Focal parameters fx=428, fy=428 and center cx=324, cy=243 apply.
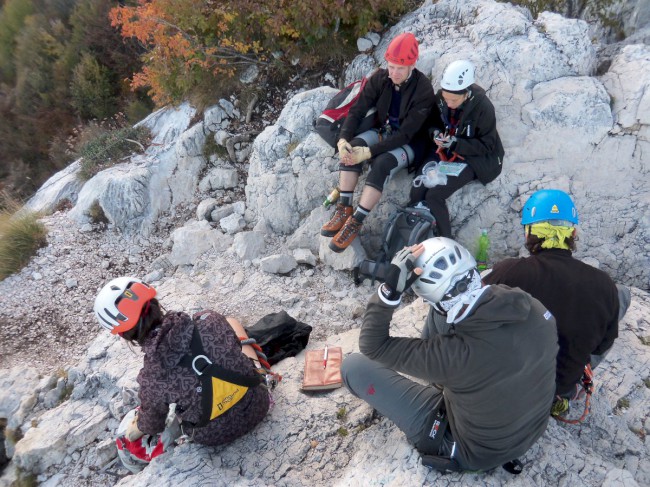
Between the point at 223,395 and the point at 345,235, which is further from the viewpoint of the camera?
the point at 345,235

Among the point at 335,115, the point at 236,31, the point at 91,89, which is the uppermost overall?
the point at 91,89

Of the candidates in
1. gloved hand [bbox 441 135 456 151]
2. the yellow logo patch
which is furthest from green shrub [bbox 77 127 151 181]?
the yellow logo patch

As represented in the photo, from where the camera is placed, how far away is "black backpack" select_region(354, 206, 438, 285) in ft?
16.4

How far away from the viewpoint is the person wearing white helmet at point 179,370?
301cm

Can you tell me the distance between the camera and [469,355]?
2.38m

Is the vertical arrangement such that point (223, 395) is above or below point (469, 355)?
below

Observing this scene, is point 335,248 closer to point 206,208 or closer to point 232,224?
point 232,224

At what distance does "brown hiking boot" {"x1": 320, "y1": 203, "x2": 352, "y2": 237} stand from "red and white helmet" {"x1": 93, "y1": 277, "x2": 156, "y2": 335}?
284 cm

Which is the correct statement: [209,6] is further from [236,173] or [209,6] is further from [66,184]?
[66,184]

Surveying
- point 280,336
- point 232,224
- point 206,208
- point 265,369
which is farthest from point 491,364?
point 206,208

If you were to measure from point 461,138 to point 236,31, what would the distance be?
14.8 feet

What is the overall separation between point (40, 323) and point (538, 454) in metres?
6.22

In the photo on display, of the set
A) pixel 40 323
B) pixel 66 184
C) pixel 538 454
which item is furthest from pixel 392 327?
pixel 66 184

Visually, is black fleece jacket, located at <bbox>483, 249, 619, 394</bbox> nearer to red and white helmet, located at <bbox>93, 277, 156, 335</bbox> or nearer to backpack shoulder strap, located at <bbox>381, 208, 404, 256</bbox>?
backpack shoulder strap, located at <bbox>381, 208, 404, 256</bbox>
